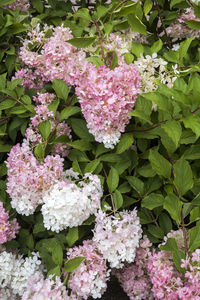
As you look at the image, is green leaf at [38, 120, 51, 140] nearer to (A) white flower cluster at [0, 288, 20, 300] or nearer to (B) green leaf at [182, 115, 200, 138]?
(B) green leaf at [182, 115, 200, 138]

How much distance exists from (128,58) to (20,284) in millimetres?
930

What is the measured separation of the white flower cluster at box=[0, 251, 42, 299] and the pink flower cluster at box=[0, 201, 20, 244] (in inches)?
3.0

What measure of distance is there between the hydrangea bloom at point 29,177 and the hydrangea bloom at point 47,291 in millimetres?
255

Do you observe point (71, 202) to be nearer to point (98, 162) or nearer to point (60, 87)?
point (98, 162)

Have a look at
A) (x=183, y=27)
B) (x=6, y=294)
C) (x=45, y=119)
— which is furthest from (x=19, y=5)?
(x=6, y=294)

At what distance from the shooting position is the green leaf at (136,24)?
4.61 feet

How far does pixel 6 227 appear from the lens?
1.34 meters

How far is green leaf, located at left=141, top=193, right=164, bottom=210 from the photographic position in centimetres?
132

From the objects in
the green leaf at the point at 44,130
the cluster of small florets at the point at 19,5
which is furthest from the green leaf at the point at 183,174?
the cluster of small florets at the point at 19,5

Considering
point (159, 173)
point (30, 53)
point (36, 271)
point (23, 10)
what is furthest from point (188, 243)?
point (23, 10)

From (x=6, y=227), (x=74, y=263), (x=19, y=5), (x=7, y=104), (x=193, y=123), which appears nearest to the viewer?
(x=193, y=123)

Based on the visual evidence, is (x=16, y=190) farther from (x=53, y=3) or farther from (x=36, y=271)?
(x=53, y=3)

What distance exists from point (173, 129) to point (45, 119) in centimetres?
50

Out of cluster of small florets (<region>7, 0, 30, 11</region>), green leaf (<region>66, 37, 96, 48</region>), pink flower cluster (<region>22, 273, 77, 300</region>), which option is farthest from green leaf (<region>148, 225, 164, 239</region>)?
cluster of small florets (<region>7, 0, 30, 11</region>)
